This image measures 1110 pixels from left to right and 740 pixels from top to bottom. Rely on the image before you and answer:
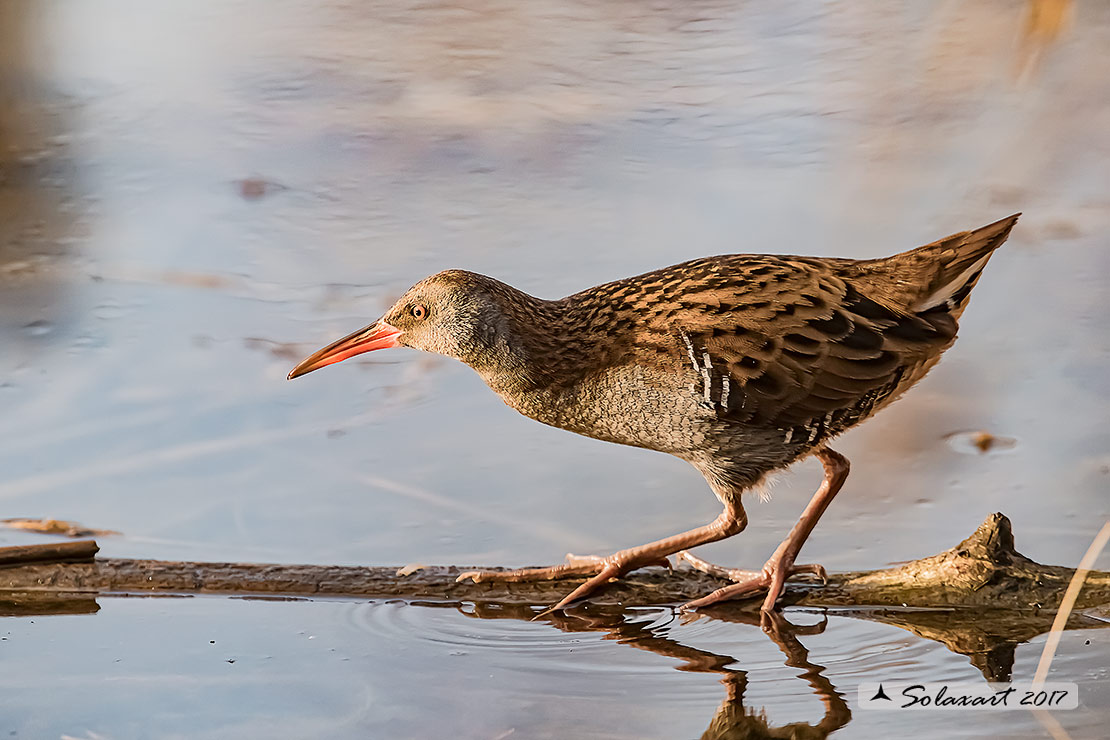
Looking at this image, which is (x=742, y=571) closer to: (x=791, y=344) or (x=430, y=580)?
(x=791, y=344)

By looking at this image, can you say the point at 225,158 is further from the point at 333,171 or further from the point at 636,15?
the point at 636,15

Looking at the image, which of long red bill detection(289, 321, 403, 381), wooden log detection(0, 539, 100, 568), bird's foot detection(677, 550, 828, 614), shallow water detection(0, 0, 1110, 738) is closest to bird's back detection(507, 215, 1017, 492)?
bird's foot detection(677, 550, 828, 614)

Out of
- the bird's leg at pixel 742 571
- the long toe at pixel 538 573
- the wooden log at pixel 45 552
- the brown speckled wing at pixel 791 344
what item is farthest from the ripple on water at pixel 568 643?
the wooden log at pixel 45 552

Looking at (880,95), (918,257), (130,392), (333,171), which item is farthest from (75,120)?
(918,257)

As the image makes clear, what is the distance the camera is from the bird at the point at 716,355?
435 centimetres

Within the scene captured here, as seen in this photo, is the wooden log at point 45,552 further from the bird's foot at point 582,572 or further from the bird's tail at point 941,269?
the bird's tail at point 941,269

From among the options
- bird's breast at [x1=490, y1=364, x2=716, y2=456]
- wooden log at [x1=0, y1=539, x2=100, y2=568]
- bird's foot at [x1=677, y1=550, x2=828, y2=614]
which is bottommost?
bird's foot at [x1=677, y1=550, x2=828, y2=614]

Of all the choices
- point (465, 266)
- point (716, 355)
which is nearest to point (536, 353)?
point (716, 355)

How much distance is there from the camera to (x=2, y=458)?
5352 millimetres

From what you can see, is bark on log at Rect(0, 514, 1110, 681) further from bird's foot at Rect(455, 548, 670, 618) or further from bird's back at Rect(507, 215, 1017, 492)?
bird's back at Rect(507, 215, 1017, 492)

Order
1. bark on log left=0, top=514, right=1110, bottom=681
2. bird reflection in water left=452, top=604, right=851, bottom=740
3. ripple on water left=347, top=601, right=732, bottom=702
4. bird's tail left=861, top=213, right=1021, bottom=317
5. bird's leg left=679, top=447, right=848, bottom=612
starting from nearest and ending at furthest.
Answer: bird reflection in water left=452, top=604, right=851, bottom=740 < ripple on water left=347, top=601, right=732, bottom=702 < bark on log left=0, top=514, right=1110, bottom=681 < bird's leg left=679, top=447, right=848, bottom=612 < bird's tail left=861, top=213, right=1021, bottom=317

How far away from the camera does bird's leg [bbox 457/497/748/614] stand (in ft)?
14.0

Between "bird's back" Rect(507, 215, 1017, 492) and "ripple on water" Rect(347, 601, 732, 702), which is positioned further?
"bird's back" Rect(507, 215, 1017, 492)

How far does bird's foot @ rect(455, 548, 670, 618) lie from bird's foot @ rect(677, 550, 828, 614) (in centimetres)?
20
